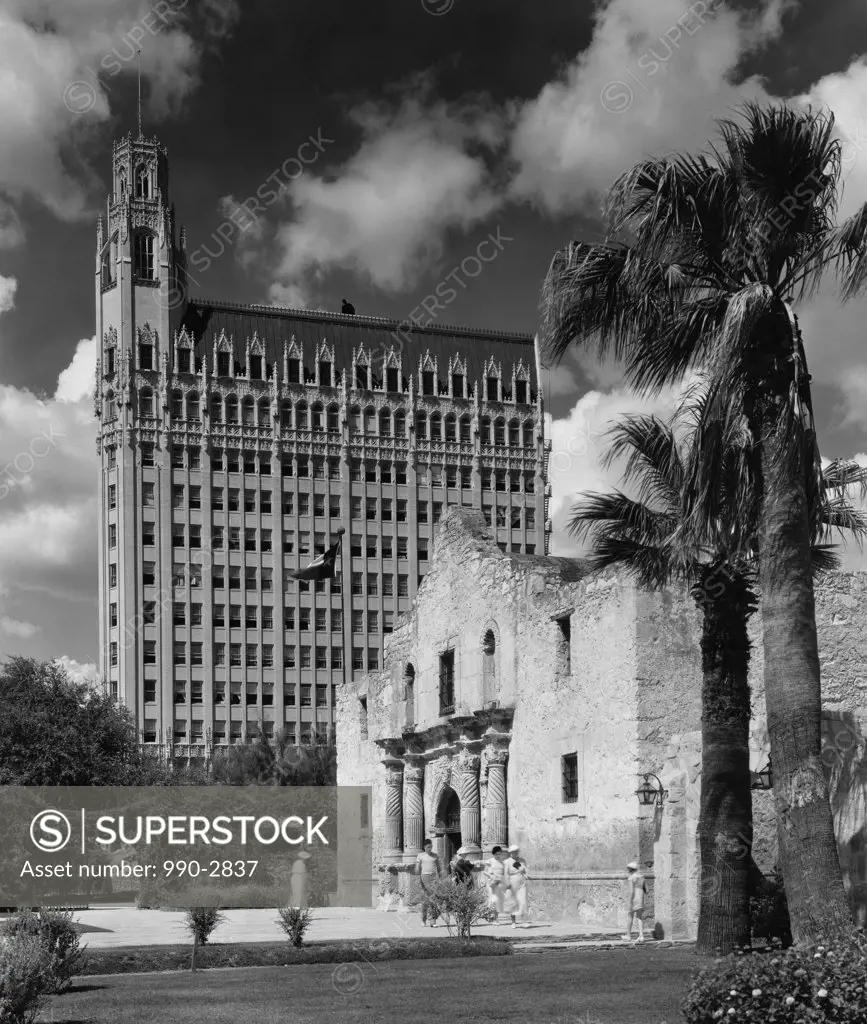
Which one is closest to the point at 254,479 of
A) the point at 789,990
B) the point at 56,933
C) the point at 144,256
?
the point at 144,256

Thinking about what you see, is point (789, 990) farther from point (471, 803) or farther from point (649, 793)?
point (471, 803)

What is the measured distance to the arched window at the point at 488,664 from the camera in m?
35.1

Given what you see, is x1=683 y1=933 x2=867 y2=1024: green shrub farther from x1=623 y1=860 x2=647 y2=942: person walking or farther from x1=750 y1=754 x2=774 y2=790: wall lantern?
x1=623 y1=860 x2=647 y2=942: person walking

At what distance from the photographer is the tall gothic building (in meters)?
110

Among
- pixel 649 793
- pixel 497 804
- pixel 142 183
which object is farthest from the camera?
pixel 142 183

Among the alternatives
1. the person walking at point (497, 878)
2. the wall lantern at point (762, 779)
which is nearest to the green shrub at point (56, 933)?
the wall lantern at point (762, 779)

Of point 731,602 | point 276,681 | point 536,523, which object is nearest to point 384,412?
point 536,523

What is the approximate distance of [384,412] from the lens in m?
117

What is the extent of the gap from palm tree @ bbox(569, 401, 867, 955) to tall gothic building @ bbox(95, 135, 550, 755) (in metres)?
90.0

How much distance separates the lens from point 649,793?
26.4 m

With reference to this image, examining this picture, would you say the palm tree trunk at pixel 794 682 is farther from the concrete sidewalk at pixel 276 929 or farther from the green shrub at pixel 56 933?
the concrete sidewalk at pixel 276 929

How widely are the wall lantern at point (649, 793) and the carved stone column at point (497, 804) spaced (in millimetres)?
7157

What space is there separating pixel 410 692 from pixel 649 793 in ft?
48.9

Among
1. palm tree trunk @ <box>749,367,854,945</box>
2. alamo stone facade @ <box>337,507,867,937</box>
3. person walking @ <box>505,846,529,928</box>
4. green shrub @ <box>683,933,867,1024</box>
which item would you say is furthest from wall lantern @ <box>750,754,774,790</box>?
green shrub @ <box>683,933,867,1024</box>
